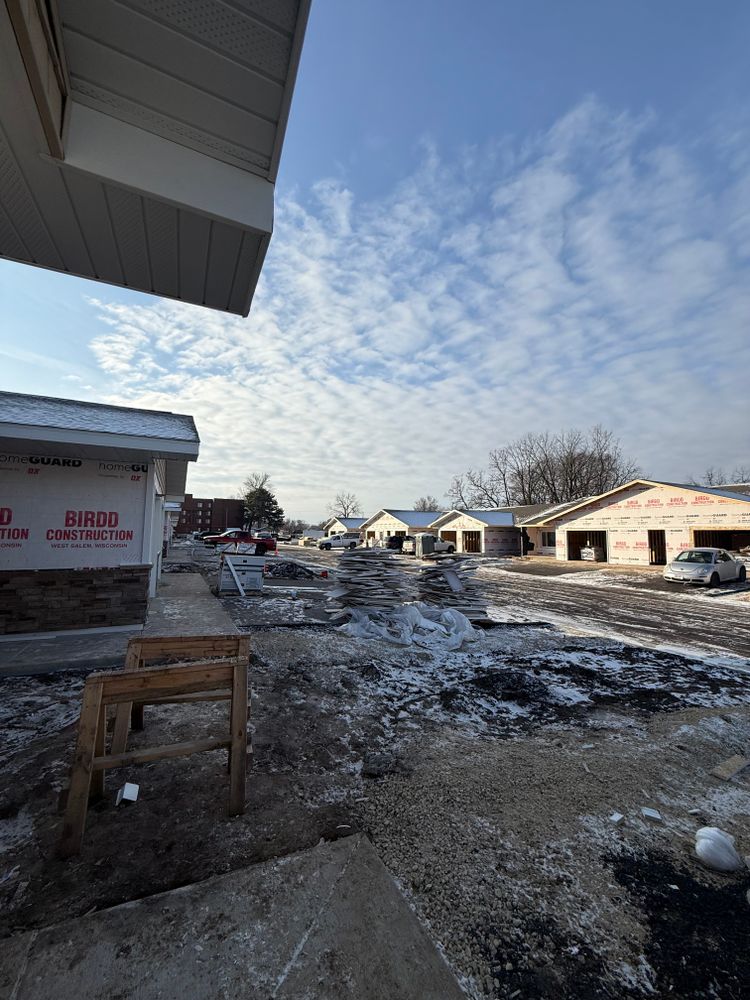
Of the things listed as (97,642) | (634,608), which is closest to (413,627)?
(97,642)

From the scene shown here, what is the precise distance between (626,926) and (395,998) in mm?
1258

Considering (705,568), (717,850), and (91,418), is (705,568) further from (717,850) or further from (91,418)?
(91,418)

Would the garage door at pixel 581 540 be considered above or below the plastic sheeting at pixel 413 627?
above

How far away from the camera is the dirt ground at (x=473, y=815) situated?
203 cm

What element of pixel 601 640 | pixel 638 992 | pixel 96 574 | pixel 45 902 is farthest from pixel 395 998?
pixel 601 640

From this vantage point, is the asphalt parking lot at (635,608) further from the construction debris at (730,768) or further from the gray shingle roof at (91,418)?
the construction debris at (730,768)

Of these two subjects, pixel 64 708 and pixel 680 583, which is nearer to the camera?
pixel 64 708

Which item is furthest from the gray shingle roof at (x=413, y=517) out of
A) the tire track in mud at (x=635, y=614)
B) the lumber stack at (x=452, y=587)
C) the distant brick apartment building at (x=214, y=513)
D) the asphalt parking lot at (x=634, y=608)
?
the distant brick apartment building at (x=214, y=513)

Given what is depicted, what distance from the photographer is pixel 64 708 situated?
14.5 ft

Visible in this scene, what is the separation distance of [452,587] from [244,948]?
8.57 metres

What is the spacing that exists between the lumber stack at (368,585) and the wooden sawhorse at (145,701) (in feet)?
20.9

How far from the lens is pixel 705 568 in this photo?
57.0ft

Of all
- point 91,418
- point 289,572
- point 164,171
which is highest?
point 164,171

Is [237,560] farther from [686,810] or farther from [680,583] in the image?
[680,583]
